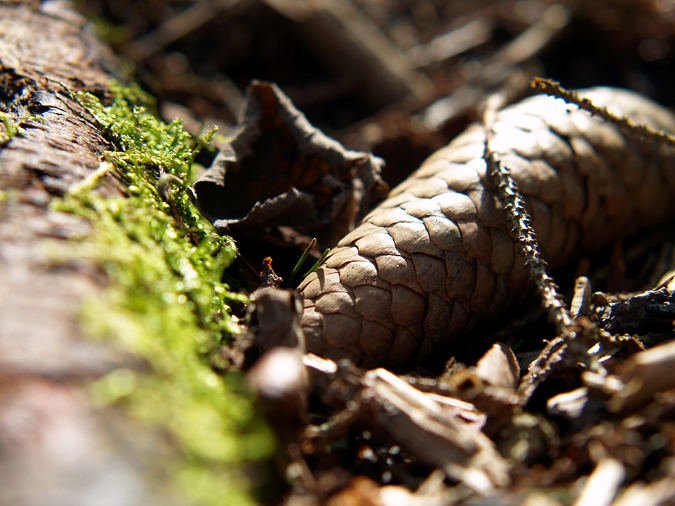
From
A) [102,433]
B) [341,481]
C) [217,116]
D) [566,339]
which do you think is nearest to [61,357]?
[102,433]

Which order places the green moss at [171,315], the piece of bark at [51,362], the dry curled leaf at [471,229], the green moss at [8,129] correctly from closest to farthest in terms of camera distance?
the piece of bark at [51,362] → the green moss at [171,315] → the green moss at [8,129] → the dry curled leaf at [471,229]

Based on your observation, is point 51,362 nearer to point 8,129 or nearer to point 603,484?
point 8,129

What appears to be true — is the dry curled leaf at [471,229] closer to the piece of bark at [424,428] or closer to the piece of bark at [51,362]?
the piece of bark at [424,428]

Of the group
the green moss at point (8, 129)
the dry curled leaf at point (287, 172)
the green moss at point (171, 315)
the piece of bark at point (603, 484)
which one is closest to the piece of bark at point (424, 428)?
the piece of bark at point (603, 484)

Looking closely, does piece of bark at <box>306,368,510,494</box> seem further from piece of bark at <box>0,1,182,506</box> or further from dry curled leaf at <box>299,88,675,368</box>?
piece of bark at <box>0,1,182,506</box>

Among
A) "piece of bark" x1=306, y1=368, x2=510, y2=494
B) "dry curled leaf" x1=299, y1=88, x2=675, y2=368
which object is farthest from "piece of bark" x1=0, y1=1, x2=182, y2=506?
"dry curled leaf" x1=299, y1=88, x2=675, y2=368
